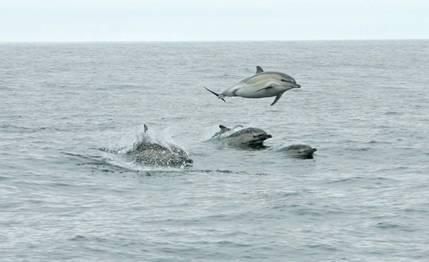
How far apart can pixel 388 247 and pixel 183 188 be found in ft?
21.8

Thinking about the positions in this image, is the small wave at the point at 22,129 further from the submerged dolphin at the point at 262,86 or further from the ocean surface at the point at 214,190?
the submerged dolphin at the point at 262,86

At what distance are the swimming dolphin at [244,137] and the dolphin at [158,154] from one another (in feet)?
13.1

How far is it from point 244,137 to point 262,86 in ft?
51.9

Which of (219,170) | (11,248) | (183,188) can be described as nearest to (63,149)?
(219,170)

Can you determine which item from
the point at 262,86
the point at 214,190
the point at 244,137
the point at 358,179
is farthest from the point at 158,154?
the point at 262,86

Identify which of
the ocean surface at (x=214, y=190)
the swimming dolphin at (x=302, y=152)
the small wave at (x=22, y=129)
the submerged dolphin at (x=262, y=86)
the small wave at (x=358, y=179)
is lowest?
the small wave at (x=22, y=129)

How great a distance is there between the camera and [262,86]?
14828mm

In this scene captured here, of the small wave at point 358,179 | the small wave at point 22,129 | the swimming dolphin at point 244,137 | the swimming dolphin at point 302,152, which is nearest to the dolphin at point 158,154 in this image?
the swimming dolphin at point 302,152

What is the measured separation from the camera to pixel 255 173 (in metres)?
24.6

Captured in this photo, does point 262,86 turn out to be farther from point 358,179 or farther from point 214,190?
point 358,179

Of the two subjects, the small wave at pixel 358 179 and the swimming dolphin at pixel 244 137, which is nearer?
the small wave at pixel 358 179

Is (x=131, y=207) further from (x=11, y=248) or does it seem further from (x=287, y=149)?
(x=287, y=149)

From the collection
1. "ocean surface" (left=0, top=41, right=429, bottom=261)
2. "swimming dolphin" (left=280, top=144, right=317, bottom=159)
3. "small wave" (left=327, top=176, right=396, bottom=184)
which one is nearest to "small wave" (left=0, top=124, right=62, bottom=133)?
"ocean surface" (left=0, top=41, right=429, bottom=261)

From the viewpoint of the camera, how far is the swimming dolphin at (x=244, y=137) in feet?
99.3
